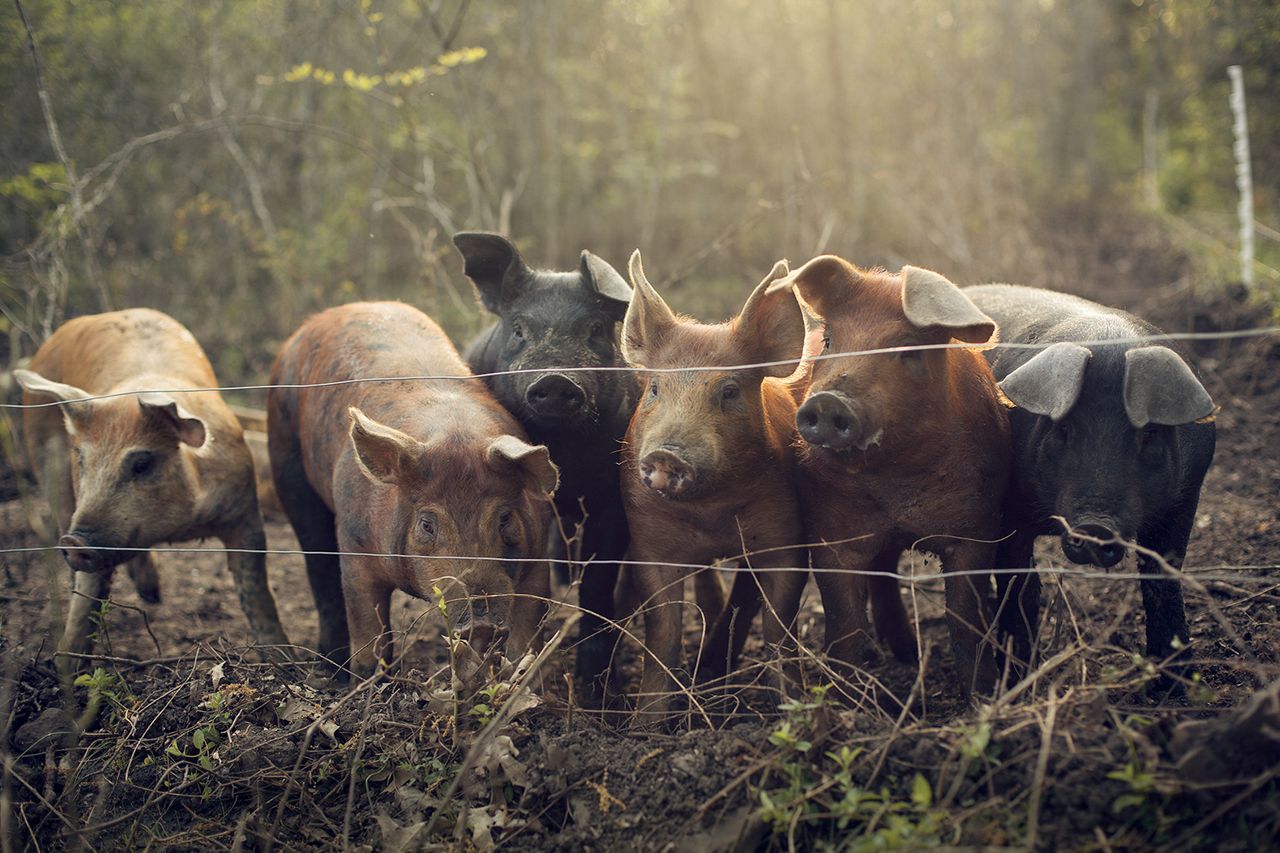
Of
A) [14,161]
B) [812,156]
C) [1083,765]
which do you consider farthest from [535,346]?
[812,156]

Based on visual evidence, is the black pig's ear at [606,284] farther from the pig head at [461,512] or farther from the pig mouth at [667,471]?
the pig mouth at [667,471]

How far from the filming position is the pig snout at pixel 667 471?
422 cm

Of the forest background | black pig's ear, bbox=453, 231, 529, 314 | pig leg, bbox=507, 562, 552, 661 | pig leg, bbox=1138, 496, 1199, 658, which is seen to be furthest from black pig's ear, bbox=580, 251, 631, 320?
the forest background

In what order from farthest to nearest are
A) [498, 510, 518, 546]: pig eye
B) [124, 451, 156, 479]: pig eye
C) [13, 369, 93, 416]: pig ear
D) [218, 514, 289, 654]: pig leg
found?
[218, 514, 289, 654]: pig leg → [13, 369, 93, 416]: pig ear → [124, 451, 156, 479]: pig eye → [498, 510, 518, 546]: pig eye

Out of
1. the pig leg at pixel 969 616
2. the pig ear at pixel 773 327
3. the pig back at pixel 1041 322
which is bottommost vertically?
the pig leg at pixel 969 616

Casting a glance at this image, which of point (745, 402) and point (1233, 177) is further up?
point (745, 402)

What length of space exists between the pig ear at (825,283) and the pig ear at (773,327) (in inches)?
3.2

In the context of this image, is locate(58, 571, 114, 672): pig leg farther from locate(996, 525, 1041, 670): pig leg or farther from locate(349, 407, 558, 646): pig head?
locate(996, 525, 1041, 670): pig leg

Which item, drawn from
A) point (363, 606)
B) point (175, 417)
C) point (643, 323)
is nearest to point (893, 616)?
point (643, 323)

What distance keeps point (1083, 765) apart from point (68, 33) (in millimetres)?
12665

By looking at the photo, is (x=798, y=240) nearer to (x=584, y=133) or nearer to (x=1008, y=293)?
(x=584, y=133)

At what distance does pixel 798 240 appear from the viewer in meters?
15.4

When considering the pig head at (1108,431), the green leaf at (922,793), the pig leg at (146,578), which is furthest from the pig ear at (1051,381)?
the pig leg at (146,578)

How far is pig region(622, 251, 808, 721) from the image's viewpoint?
4.46 meters
